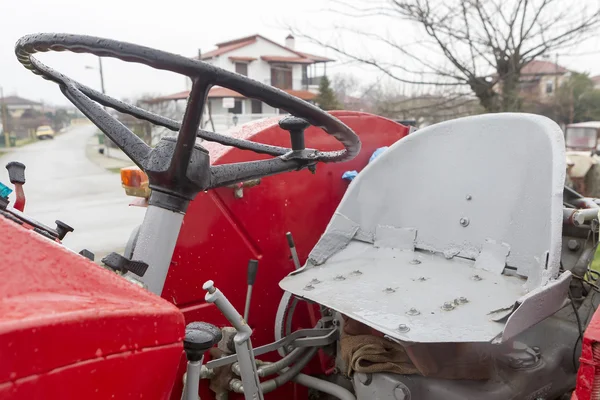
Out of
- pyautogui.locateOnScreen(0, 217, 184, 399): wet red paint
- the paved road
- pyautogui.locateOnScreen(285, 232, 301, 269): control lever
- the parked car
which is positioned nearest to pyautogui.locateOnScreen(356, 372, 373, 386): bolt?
pyautogui.locateOnScreen(285, 232, 301, 269): control lever

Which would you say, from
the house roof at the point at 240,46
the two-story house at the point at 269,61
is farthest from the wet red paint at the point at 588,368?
the house roof at the point at 240,46

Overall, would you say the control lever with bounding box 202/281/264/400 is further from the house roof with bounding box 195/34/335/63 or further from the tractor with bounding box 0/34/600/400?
the house roof with bounding box 195/34/335/63

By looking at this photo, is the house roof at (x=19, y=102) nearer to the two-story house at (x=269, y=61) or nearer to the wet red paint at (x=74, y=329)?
the two-story house at (x=269, y=61)

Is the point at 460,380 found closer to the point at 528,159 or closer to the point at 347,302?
the point at 347,302

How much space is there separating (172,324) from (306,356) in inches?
44.6

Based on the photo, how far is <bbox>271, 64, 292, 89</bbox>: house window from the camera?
3812 centimetres

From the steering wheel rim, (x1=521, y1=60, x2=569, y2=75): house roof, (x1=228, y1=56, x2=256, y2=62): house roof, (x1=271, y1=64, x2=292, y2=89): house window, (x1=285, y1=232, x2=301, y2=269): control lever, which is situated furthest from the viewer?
(x1=271, y1=64, x2=292, y2=89): house window

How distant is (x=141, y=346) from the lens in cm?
81

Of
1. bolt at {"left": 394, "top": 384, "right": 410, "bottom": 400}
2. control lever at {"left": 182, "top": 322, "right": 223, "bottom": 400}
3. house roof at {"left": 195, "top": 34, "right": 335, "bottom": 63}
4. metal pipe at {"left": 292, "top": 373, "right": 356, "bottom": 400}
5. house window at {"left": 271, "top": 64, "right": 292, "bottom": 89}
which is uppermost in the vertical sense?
house roof at {"left": 195, "top": 34, "right": 335, "bottom": 63}

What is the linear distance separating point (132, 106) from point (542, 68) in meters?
8.24

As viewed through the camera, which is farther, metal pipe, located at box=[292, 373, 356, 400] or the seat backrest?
metal pipe, located at box=[292, 373, 356, 400]

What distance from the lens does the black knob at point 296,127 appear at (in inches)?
50.9

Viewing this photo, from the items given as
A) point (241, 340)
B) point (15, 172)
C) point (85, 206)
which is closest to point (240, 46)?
point (85, 206)

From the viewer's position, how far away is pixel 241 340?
4.08ft
